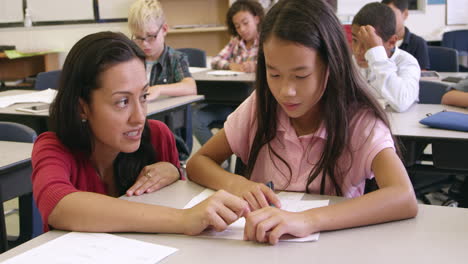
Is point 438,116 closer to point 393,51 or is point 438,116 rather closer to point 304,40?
point 393,51

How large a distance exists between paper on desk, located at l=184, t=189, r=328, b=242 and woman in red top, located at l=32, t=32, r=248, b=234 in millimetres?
26

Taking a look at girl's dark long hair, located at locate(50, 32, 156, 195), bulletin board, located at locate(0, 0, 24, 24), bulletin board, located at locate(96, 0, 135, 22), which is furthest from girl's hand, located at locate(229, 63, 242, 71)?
bulletin board, located at locate(0, 0, 24, 24)

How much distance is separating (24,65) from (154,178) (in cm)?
510

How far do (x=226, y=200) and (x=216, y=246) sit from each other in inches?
3.9

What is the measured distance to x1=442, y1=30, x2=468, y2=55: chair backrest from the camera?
5.19 meters

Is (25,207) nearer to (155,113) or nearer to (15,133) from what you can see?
(15,133)

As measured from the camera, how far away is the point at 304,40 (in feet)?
3.70

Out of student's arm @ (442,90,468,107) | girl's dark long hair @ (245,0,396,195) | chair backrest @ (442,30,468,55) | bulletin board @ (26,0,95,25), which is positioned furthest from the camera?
bulletin board @ (26,0,95,25)

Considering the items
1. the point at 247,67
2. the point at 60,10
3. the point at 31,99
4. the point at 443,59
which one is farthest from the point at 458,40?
the point at 60,10

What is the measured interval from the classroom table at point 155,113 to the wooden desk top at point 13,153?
382 millimetres

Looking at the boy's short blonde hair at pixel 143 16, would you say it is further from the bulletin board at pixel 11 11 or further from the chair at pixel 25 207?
the bulletin board at pixel 11 11

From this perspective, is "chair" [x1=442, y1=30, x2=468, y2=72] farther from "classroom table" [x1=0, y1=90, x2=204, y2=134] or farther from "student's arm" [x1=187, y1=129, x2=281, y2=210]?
"student's arm" [x1=187, y1=129, x2=281, y2=210]

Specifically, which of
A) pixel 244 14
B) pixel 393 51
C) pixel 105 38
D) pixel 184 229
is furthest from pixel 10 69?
pixel 184 229

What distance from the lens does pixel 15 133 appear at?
1920mm
